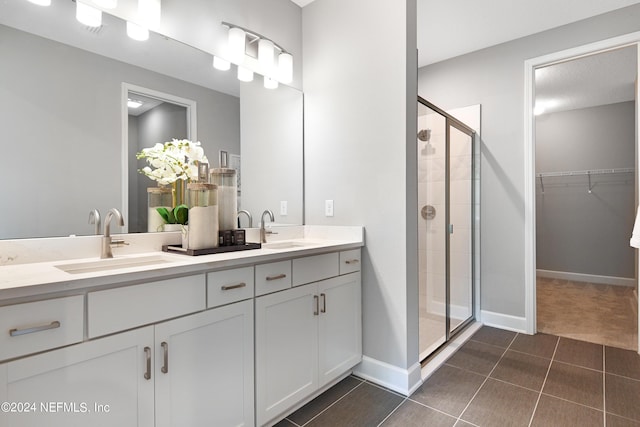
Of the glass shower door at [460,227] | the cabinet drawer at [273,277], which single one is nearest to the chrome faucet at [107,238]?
the cabinet drawer at [273,277]

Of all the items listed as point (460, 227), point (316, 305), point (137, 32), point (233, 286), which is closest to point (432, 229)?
point (460, 227)

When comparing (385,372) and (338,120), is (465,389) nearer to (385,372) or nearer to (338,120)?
(385,372)

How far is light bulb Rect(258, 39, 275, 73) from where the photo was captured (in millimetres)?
2184

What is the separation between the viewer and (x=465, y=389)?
1.96 metres

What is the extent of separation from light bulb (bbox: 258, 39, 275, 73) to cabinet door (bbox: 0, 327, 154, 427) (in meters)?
1.78

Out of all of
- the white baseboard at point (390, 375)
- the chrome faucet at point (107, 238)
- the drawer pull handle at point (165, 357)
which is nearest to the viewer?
the drawer pull handle at point (165, 357)

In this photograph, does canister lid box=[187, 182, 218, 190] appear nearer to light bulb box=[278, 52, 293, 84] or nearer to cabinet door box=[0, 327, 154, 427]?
cabinet door box=[0, 327, 154, 427]

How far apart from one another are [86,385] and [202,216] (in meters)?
0.80

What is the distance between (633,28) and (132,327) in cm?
372

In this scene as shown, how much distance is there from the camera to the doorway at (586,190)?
353 centimetres

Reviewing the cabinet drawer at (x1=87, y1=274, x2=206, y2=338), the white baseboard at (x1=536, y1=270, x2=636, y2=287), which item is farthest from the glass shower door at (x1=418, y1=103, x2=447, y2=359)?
the white baseboard at (x1=536, y1=270, x2=636, y2=287)

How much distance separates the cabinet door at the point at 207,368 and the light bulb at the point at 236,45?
150 cm

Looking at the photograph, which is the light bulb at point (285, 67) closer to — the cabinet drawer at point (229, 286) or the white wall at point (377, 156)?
the white wall at point (377, 156)

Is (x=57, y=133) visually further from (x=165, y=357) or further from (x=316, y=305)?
(x=316, y=305)
